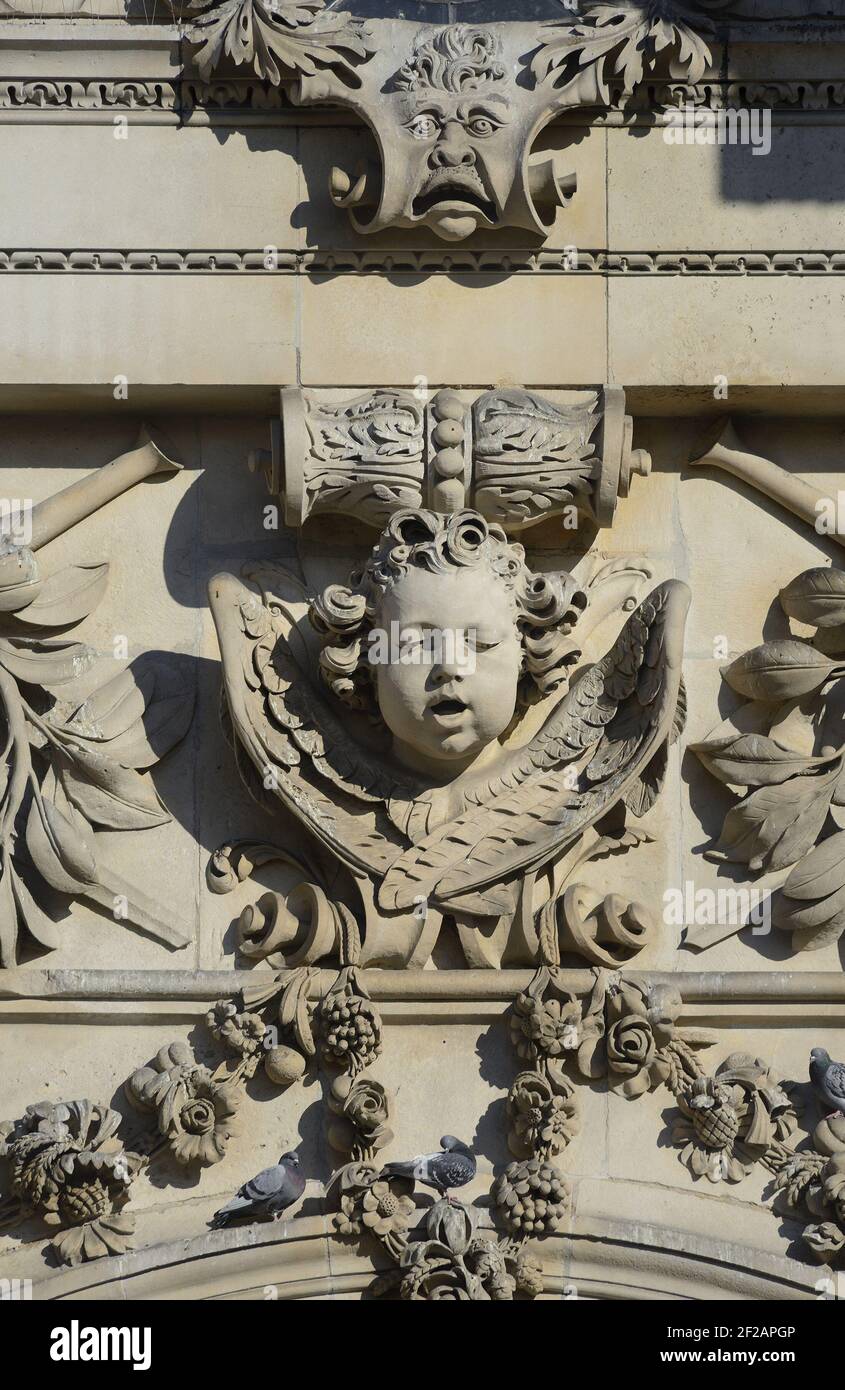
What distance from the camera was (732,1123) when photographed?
7.62 metres

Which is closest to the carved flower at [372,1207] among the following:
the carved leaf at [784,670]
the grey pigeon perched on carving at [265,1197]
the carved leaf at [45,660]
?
the grey pigeon perched on carving at [265,1197]

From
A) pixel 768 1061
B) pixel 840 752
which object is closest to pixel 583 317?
pixel 840 752

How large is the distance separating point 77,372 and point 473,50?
139 centimetres

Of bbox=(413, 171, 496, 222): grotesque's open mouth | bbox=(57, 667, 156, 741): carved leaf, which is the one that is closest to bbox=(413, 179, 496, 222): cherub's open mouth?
bbox=(413, 171, 496, 222): grotesque's open mouth

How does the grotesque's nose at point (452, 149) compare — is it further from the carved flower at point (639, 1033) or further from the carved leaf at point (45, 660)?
the carved flower at point (639, 1033)

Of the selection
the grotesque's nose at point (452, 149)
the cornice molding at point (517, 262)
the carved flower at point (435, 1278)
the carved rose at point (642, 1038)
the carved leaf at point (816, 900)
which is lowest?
the carved flower at point (435, 1278)

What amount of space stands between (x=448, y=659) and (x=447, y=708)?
13cm

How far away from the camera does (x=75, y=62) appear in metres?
8.20

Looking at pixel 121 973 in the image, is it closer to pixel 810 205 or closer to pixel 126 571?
pixel 126 571

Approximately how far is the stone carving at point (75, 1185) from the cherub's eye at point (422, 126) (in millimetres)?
2766

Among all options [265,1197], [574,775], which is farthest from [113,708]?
[265,1197]

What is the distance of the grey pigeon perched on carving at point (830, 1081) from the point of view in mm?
7645

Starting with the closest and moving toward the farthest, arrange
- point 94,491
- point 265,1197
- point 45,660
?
point 265,1197 < point 45,660 < point 94,491

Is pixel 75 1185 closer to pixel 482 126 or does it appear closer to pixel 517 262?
pixel 517 262
